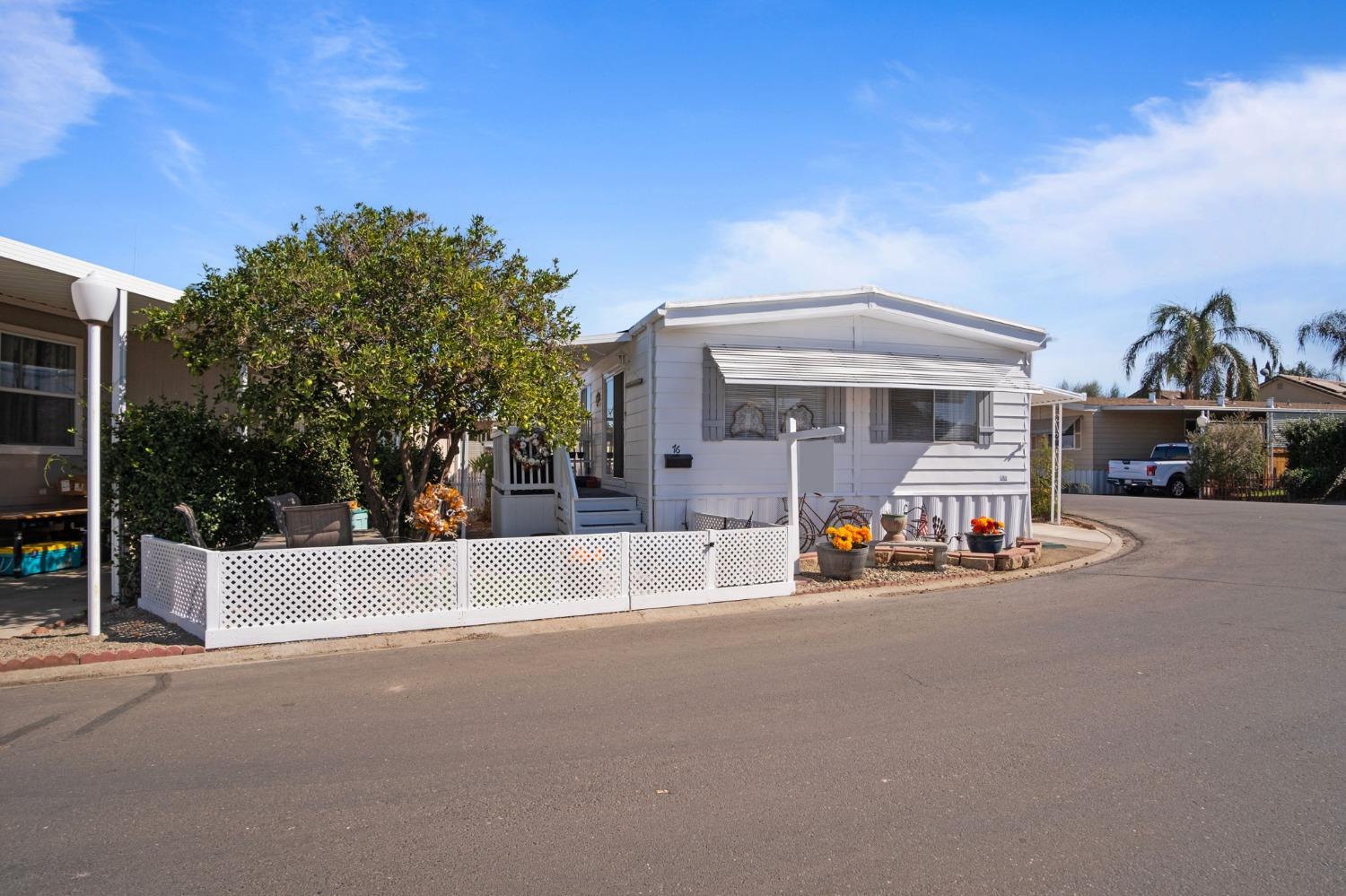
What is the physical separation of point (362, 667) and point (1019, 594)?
6876 millimetres

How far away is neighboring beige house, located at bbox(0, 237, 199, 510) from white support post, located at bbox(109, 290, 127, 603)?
57 centimetres

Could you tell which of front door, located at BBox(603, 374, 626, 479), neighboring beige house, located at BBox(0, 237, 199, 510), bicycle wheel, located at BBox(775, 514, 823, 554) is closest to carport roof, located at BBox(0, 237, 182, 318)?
neighboring beige house, located at BBox(0, 237, 199, 510)

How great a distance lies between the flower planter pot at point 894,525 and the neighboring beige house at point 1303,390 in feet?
96.2

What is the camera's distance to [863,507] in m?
12.3

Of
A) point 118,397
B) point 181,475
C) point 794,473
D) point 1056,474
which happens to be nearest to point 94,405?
point 118,397

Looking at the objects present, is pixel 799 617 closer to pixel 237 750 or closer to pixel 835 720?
pixel 835 720

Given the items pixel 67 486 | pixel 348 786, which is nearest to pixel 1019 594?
pixel 348 786

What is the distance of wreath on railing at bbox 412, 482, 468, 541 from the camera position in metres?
8.96

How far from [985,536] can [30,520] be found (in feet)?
38.9

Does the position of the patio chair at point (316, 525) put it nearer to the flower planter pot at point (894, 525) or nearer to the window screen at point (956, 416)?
the flower planter pot at point (894, 525)

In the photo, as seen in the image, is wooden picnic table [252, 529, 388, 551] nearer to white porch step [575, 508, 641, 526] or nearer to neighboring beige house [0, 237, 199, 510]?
neighboring beige house [0, 237, 199, 510]

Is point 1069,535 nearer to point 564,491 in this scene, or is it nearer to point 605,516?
point 605,516

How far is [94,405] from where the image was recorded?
23.7ft

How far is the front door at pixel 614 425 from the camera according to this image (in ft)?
44.0
